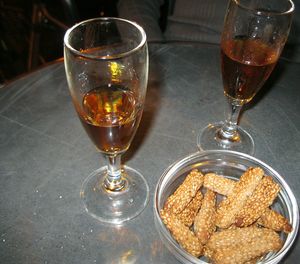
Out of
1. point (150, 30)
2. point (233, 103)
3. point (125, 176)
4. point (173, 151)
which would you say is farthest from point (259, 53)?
point (150, 30)

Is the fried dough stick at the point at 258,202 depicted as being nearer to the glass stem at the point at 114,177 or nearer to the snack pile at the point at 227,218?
the snack pile at the point at 227,218

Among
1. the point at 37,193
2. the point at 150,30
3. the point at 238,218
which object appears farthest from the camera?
the point at 150,30

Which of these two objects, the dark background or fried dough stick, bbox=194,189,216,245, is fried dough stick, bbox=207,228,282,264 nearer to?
fried dough stick, bbox=194,189,216,245

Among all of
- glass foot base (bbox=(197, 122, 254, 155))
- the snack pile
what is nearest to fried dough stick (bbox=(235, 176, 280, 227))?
the snack pile

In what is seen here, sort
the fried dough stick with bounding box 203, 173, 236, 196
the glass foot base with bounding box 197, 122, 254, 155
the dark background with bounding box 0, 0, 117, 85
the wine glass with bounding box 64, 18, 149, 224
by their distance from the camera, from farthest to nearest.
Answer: the dark background with bounding box 0, 0, 117, 85 < the glass foot base with bounding box 197, 122, 254, 155 < the fried dough stick with bounding box 203, 173, 236, 196 < the wine glass with bounding box 64, 18, 149, 224

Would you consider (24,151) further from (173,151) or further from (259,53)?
(259,53)

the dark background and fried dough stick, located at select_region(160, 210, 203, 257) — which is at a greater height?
fried dough stick, located at select_region(160, 210, 203, 257)
